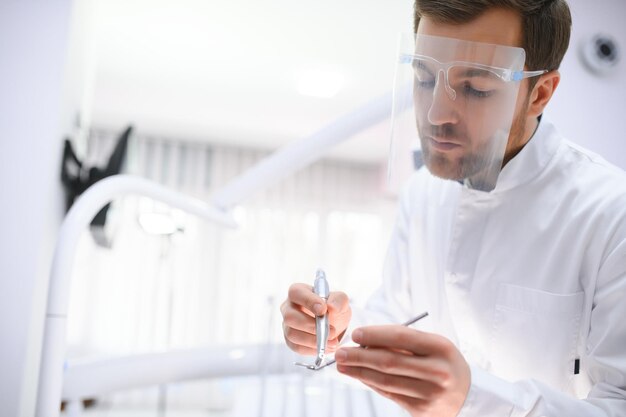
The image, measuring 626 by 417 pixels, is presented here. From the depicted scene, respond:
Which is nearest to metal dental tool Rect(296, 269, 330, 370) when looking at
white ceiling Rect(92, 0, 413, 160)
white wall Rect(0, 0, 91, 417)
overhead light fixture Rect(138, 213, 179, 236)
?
white wall Rect(0, 0, 91, 417)

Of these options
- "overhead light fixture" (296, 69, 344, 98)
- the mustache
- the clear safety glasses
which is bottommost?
the mustache

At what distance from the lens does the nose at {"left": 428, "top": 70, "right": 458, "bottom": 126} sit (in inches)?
33.8

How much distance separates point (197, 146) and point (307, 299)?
466cm

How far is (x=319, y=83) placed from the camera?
3.68 metres

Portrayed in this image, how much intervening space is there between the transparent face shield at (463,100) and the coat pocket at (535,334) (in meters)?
0.22

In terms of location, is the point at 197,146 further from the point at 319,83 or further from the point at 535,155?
the point at 535,155

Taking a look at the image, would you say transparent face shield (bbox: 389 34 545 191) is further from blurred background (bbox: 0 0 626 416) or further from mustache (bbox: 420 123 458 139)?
blurred background (bbox: 0 0 626 416)

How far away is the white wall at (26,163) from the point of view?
131cm

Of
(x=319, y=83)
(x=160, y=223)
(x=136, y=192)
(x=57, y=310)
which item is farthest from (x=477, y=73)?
(x=319, y=83)

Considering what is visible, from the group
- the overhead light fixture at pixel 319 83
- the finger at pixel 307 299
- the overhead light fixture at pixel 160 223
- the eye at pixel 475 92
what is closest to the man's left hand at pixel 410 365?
the finger at pixel 307 299

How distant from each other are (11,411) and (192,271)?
3.86 m

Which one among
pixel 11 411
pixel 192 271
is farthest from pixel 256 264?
pixel 11 411

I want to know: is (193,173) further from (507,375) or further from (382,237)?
(507,375)

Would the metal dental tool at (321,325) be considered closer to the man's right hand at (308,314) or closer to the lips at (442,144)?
the man's right hand at (308,314)
